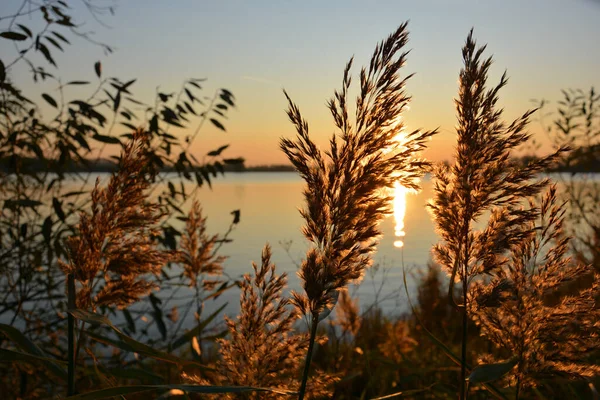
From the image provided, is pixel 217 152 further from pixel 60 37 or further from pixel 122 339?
pixel 122 339

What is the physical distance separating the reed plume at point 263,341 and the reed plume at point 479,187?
0.49 metres

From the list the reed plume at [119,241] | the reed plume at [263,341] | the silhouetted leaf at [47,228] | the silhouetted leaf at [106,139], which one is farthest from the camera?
the silhouetted leaf at [106,139]

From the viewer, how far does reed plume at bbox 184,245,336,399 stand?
1760 mm

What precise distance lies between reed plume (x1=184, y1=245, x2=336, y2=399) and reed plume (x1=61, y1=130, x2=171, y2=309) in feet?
1.69

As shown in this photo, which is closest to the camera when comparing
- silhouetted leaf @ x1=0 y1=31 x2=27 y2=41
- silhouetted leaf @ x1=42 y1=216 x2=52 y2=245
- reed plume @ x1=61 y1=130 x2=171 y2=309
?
reed plume @ x1=61 y1=130 x2=171 y2=309

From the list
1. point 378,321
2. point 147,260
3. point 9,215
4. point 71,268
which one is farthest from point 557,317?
point 378,321

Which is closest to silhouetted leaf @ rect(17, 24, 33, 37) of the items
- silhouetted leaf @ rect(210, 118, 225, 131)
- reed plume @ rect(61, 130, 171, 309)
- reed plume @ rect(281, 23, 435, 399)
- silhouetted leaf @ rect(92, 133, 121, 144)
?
silhouetted leaf @ rect(92, 133, 121, 144)

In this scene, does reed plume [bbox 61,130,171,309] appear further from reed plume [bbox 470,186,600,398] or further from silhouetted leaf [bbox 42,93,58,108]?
silhouetted leaf [bbox 42,93,58,108]

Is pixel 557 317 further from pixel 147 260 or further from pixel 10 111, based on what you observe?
pixel 10 111

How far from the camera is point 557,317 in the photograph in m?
1.84

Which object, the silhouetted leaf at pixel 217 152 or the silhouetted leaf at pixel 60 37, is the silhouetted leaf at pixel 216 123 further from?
the silhouetted leaf at pixel 60 37

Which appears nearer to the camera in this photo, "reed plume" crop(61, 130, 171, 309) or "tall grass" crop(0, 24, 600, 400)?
"tall grass" crop(0, 24, 600, 400)

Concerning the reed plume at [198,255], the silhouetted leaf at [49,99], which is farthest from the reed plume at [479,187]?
the silhouetted leaf at [49,99]

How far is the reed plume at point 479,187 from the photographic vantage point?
1.76 meters
